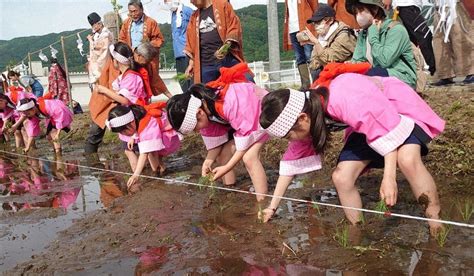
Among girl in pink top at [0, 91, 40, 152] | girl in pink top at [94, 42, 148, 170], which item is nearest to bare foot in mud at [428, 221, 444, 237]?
girl in pink top at [94, 42, 148, 170]

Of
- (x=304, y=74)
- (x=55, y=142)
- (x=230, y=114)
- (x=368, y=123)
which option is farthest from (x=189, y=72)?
(x=368, y=123)

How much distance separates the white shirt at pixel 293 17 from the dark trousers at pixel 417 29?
131 cm

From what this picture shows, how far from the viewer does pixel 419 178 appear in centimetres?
277

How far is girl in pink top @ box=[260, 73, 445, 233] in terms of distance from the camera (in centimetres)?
269

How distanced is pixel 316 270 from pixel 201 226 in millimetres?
1165

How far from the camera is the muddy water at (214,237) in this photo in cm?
252

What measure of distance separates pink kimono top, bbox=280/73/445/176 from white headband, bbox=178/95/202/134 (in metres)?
1.23

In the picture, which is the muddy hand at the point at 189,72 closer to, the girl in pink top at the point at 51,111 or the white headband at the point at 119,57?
the white headband at the point at 119,57

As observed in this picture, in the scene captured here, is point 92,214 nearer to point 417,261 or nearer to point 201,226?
point 201,226

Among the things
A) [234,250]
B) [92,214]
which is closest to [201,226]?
[234,250]

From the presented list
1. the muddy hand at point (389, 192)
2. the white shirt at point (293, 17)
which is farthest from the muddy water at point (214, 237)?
the white shirt at point (293, 17)

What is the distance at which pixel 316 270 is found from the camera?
2.42 m

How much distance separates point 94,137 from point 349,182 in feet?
17.5

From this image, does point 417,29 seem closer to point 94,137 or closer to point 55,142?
point 94,137
